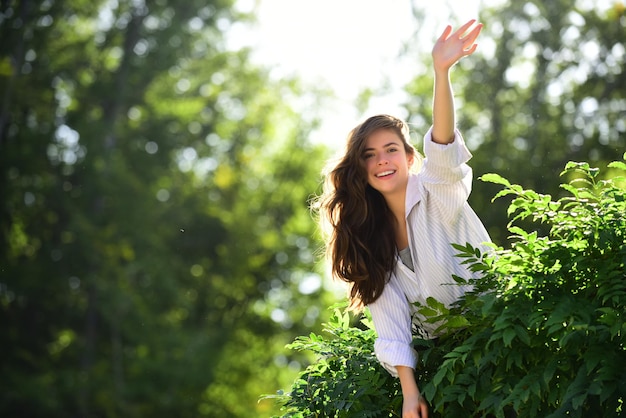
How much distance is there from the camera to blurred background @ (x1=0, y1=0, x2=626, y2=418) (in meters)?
24.9

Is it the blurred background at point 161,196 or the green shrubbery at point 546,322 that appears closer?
the green shrubbery at point 546,322

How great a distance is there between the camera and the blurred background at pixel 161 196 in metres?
24.9

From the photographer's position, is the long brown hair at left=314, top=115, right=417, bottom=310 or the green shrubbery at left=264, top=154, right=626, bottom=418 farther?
the long brown hair at left=314, top=115, right=417, bottom=310

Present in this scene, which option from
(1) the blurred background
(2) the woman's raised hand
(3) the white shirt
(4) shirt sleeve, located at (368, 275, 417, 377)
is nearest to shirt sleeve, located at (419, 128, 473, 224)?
(3) the white shirt

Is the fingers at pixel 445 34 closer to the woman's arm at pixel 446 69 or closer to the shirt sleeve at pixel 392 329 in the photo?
the woman's arm at pixel 446 69

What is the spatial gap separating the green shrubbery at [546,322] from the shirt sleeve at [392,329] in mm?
86

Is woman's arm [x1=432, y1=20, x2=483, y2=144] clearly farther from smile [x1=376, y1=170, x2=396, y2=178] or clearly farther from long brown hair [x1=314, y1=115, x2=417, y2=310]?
long brown hair [x1=314, y1=115, x2=417, y2=310]

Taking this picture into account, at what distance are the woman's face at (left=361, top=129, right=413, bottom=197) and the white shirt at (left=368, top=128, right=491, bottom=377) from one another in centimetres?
11

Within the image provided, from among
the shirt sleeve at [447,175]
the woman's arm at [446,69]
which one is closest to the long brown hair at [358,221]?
the shirt sleeve at [447,175]

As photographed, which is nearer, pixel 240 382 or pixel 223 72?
pixel 240 382

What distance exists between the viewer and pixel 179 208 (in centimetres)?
2761

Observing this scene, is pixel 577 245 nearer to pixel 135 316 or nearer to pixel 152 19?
pixel 135 316

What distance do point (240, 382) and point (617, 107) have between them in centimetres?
1226

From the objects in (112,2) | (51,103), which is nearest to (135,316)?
(51,103)
